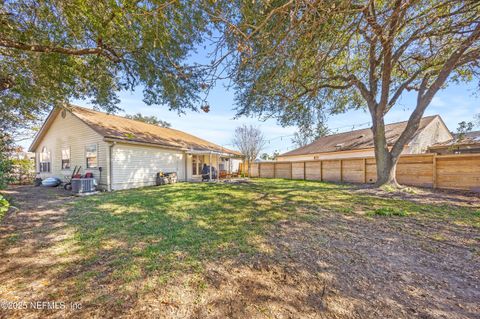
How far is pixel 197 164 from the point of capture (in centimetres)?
1590

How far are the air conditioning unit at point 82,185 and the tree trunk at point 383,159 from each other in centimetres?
1276

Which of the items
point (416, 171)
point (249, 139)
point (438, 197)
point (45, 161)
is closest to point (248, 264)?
point (438, 197)

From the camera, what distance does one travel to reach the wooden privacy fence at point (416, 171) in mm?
7547

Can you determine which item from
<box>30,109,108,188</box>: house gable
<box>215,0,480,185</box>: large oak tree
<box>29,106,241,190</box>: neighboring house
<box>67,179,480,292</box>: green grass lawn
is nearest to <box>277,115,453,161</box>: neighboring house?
<box>215,0,480,185</box>: large oak tree

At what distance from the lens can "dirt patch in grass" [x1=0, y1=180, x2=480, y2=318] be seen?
1900 millimetres

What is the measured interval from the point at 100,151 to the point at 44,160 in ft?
20.5

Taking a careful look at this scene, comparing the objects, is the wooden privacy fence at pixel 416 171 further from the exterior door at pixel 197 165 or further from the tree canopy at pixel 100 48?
the tree canopy at pixel 100 48

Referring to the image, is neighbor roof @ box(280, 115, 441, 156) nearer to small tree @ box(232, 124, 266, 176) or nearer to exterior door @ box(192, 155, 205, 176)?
small tree @ box(232, 124, 266, 176)

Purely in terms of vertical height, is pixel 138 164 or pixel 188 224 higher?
pixel 138 164

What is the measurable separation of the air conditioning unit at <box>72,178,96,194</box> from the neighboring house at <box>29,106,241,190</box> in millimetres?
646

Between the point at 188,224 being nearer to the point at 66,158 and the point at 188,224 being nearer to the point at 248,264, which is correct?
the point at 248,264

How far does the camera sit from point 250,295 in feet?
6.74

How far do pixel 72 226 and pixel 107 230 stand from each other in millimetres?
959

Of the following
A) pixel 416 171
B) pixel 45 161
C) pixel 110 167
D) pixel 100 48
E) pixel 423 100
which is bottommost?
pixel 416 171
